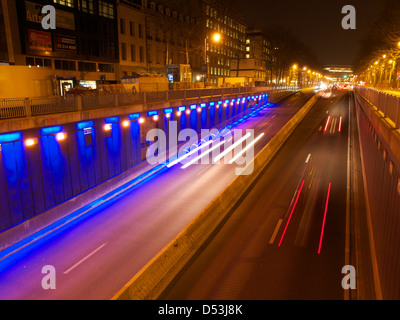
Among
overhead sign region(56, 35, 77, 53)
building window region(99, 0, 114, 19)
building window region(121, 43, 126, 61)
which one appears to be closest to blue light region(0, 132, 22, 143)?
overhead sign region(56, 35, 77, 53)

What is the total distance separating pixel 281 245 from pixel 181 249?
405 centimetres

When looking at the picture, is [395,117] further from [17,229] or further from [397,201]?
[17,229]

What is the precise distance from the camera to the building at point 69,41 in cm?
3244

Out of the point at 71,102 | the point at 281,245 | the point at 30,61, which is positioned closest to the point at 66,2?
the point at 30,61

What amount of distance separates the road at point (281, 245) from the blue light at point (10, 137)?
908cm

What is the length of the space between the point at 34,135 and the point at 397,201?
14000mm

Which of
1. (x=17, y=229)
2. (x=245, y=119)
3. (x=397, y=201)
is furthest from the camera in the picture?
(x=245, y=119)

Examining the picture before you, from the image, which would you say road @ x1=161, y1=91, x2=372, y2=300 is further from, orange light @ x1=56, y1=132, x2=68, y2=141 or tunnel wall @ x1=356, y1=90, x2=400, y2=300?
orange light @ x1=56, y1=132, x2=68, y2=141

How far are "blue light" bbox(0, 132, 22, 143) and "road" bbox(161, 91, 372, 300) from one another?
9078mm

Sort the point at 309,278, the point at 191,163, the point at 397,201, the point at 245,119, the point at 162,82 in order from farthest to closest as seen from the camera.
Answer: the point at 245,119
the point at 162,82
the point at 191,163
the point at 309,278
the point at 397,201

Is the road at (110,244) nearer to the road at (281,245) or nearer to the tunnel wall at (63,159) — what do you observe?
the tunnel wall at (63,159)

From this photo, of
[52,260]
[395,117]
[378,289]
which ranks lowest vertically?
[52,260]
